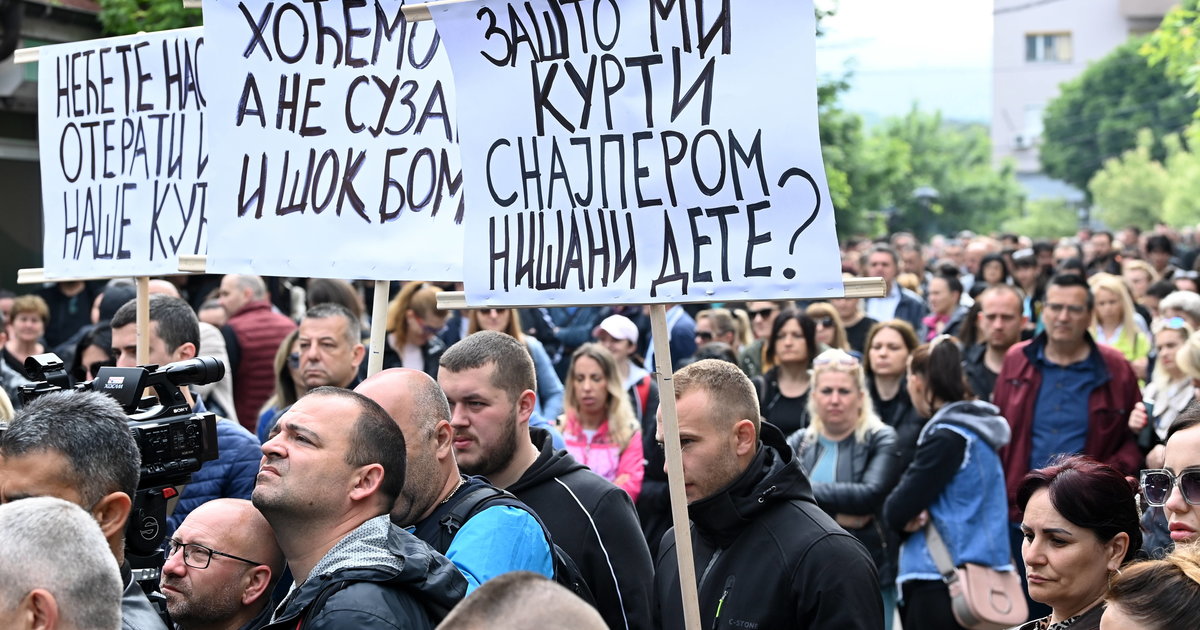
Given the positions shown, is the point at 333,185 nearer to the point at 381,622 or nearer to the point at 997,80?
the point at 381,622

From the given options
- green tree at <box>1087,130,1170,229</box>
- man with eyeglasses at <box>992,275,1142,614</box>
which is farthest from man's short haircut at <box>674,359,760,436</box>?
green tree at <box>1087,130,1170,229</box>

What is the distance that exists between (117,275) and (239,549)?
216cm

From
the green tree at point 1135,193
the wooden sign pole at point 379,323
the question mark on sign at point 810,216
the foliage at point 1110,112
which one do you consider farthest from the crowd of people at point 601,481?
→ the foliage at point 1110,112

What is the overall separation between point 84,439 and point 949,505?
14.2 ft

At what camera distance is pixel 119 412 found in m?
3.78

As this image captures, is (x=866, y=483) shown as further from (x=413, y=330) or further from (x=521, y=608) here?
(x=521, y=608)

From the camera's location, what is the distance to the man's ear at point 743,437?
14.5ft

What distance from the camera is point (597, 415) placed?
7.63 meters

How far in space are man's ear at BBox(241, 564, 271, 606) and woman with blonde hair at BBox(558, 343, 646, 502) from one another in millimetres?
3635

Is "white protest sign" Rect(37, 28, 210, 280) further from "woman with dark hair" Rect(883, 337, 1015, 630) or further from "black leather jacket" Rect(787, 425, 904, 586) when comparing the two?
"woman with dark hair" Rect(883, 337, 1015, 630)

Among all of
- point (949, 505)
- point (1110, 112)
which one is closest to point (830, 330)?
point (949, 505)

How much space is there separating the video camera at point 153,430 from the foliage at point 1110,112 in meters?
81.5

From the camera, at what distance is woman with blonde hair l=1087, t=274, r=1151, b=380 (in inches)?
403

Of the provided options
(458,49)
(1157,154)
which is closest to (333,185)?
(458,49)
